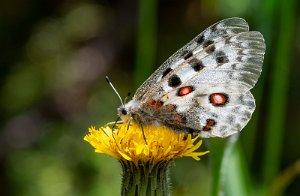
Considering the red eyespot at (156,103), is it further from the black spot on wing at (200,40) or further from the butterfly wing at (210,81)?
the black spot on wing at (200,40)

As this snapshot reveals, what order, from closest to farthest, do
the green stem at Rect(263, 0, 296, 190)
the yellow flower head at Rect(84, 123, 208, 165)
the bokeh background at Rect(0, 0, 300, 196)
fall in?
the yellow flower head at Rect(84, 123, 208, 165) → the green stem at Rect(263, 0, 296, 190) → the bokeh background at Rect(0, 0, 300, 196)

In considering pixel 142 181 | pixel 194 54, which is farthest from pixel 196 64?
pixel 142 181

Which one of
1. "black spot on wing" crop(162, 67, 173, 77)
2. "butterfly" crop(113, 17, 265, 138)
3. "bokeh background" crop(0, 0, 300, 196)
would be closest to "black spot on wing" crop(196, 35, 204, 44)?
"butterfly" crop(113, 17, 265, 138)

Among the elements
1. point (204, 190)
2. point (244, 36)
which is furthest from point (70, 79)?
point (244, 36)

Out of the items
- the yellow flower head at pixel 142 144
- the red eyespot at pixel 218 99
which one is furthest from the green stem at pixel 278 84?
the yellow flower head at pixel 142 144

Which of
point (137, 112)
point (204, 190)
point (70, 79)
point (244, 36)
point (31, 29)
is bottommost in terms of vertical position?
point (204, 190)

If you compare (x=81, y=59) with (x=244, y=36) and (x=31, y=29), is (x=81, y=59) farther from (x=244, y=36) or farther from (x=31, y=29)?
(x=244, y=36)

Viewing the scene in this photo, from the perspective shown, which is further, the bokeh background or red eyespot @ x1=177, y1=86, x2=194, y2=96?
the bokeh background

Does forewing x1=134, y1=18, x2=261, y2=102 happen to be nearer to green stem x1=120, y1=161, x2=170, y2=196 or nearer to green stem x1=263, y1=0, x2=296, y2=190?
green stem x1=120, y1=161, x2=170, y2=196
